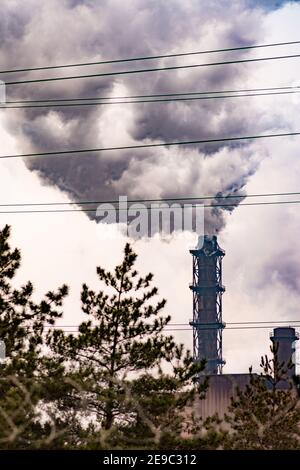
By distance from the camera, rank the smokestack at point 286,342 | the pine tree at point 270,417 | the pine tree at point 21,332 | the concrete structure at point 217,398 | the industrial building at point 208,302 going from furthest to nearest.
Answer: the industrial building at point 208,302
the smokestack at point 286,342
the concrete structure at point 217,398
the pine tree at point 270,417
the pine tree at point 21,332

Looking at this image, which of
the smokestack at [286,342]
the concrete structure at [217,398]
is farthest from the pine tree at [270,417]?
the smokestack at [286,342]

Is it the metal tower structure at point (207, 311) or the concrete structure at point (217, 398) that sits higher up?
the metal tower structure at point (207, 311)

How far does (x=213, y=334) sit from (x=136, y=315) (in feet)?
452

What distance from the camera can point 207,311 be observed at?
17525 cm

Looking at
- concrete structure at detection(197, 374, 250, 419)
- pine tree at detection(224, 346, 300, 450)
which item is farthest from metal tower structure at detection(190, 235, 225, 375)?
pine tree at detection(224, 346, 300, 450)

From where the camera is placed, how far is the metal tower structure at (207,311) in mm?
176000

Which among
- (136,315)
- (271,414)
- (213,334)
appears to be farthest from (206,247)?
(136,315)

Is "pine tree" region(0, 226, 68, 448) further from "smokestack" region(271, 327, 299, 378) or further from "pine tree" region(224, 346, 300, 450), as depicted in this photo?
"smokestack" region(271, 327, 299, 378)

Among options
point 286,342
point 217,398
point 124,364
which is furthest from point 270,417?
point 286,342

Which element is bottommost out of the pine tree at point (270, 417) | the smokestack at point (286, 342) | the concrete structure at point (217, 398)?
the pine tree at point (270, 417)

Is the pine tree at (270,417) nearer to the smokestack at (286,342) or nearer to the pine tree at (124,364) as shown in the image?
the pine tree at (124,364)

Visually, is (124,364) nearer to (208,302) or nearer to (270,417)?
Result: (270,417)

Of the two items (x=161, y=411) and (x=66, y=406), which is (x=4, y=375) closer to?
(x=66, y=406)

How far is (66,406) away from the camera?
129 feet
